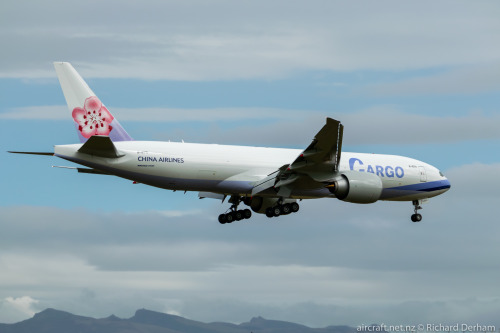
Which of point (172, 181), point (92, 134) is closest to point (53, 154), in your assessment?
point (92, 134)

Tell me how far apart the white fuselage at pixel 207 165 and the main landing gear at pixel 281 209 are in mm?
814

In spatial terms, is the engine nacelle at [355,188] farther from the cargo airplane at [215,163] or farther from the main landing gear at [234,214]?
the main landing gear at [234,214]

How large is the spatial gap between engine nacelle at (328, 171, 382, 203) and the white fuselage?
1394 mm

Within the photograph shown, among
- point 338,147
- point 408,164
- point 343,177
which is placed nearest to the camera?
point 338,147

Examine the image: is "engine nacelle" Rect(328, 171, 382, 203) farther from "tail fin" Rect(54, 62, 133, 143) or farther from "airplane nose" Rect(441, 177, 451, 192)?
"tail fin" Rect(54, 62, 133, 143)

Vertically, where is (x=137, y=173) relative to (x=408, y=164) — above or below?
below

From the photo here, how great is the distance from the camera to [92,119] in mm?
51875

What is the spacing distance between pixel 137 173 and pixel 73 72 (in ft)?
23.0

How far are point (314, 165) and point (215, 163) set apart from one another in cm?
561

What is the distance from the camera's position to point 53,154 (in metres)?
49.8

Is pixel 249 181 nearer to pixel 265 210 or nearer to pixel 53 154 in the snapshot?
pixel 265 210

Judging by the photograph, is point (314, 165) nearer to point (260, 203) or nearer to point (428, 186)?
point (260, 203)

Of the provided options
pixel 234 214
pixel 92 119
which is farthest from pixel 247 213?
pixel 92 119

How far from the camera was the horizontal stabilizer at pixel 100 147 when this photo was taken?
4848 centimetres
